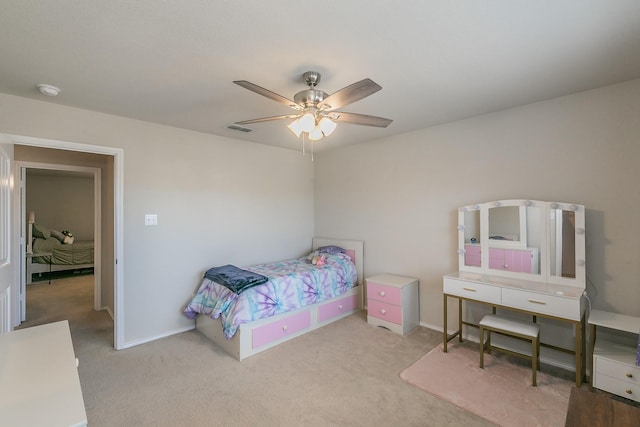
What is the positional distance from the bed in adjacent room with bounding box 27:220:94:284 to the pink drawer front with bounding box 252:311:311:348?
5.47 m

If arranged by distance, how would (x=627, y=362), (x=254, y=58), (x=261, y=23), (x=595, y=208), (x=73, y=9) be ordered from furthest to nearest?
(x=595, y=208), (x=627, y=362), (x=254, y=58), (x=261, y=23), (x=73, y=9)

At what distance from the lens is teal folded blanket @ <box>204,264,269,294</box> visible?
9.72ft

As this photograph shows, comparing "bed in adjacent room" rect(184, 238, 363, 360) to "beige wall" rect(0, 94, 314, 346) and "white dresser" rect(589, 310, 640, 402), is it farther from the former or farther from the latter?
"white dresser" rect(589, 310, 640, 402)

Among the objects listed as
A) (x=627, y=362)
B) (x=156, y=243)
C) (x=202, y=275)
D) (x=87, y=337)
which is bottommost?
(x=87, y=337)

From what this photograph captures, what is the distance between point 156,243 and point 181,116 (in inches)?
56.5

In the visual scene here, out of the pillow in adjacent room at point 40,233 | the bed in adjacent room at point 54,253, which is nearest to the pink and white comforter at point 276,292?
the bed in adjacent room at point 54,253

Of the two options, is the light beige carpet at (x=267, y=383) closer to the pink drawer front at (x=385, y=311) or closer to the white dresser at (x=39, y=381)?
the pink drawer front at (x=385, y=311)

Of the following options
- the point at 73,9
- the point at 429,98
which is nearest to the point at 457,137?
the point at 429,98

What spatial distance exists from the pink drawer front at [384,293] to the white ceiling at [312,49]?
81.0 inches

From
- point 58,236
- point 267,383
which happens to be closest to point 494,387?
point 267,383

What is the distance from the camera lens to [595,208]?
246 cm

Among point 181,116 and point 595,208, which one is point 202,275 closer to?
point 181,116

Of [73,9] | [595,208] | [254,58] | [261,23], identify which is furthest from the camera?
[595,208]

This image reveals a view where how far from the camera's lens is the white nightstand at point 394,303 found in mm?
3355
